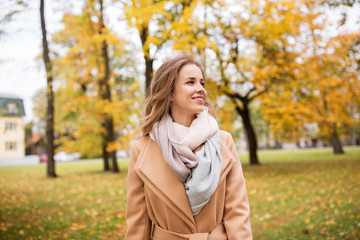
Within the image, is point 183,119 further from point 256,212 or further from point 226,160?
point 256,212

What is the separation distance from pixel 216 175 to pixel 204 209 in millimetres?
245

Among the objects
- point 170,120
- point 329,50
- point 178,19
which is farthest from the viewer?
point 329,50

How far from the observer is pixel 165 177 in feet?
6.01

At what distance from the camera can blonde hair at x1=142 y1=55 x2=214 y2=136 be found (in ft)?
6.48

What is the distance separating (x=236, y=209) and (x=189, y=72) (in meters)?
0.92

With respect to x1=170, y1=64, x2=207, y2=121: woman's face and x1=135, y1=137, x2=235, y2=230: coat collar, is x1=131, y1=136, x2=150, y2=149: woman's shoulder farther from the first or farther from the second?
x1=170, y1=64, x2=207, y2=121: woman's face

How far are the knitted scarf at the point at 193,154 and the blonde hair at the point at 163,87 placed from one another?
111 millimetres

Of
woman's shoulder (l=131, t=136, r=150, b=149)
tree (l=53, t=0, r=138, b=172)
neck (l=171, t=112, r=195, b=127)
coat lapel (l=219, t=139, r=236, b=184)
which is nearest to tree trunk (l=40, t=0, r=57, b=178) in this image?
tree (l=53, t=0, r=138, b=172)

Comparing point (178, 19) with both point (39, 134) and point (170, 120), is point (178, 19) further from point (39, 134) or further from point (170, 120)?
point (39, 134)

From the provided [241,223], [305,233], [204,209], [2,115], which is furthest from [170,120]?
[2,115]

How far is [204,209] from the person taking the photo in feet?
5.95

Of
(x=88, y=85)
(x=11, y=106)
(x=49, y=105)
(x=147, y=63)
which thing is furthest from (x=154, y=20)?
(x=88, y=85)

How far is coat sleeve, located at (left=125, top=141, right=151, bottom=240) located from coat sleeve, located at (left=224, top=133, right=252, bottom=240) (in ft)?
1.71

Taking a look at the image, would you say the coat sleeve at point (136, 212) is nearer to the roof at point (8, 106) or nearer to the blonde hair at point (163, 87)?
the blonde hair at point (163, 87)
